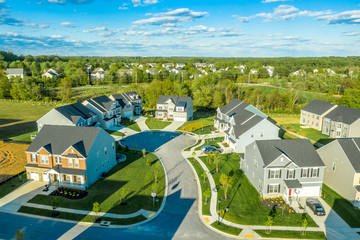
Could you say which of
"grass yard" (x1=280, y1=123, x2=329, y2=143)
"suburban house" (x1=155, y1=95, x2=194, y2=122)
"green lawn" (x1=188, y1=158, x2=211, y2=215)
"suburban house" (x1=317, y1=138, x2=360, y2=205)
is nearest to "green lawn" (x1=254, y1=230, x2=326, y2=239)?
"green lawn" (x1=188, y1=158, x2=211, y2=215)

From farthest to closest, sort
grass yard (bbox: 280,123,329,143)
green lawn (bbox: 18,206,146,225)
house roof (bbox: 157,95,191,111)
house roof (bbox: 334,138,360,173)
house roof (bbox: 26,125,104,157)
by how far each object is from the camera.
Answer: house roof (bbox: 157,95,191,111) → grass yard (bbox: 280,123,329,143) → house roof (bbox: 26,125,104,157) → house roof (bbox: 334,138,360,173) → green lawn (bbox: 18,206,146,225)

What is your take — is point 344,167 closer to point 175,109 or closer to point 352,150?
point 352,150

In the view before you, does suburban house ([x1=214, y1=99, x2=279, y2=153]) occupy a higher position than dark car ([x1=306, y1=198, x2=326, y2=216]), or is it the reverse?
suburban house ([x1=214, y1=99, x2=279, y2=153])

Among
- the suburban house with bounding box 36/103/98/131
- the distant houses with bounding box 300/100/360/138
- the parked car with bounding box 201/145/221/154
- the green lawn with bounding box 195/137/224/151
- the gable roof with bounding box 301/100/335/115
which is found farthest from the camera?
the gable roof with bounding box 301/100/335/115

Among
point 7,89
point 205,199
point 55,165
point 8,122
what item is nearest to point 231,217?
point 205,199

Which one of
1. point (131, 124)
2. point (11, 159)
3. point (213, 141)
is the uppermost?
point (131, 124)

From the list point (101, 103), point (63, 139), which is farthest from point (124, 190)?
point (101, 103)

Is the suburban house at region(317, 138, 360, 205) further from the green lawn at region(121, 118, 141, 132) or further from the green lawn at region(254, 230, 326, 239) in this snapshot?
the green lawn at region(121, 118, 141, 132)

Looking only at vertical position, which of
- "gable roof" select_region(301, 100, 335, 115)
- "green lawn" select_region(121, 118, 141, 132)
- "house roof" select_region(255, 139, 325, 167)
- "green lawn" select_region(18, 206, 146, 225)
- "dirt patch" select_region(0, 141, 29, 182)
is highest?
"gable roof" select_region(301, 100, 335, 115)
